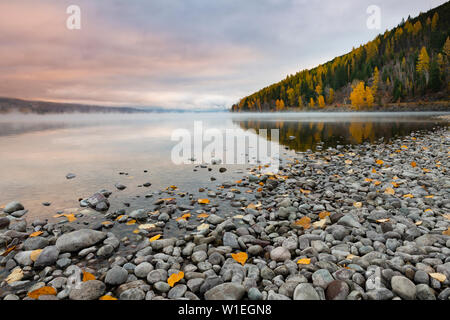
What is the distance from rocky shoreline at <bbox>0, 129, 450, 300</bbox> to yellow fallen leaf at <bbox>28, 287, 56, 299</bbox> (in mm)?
15

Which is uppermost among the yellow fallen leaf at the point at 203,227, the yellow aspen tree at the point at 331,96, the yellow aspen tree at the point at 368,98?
the yellow aspen tree at the point at 331,96

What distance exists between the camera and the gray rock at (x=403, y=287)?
303cm

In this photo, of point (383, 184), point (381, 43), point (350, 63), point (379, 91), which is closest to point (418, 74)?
point (379, 91)

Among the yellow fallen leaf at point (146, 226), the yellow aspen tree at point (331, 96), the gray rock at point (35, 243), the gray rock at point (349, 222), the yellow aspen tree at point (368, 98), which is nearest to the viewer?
the gray rock at point (35, 243)

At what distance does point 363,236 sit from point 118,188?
7.47 metres

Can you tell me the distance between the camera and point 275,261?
4016mm

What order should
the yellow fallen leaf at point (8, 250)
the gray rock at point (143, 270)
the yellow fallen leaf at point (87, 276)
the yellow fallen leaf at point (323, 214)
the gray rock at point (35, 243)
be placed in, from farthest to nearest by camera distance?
1. the yellow fallen leaf at point (323, 214)
2. the gray rock at point (35, 243)
3. the yellow fallen leaf at point (8, 250)
4. the gray rock at point (143, 270)
5. the yellow fallen leaf at point (87, 276)

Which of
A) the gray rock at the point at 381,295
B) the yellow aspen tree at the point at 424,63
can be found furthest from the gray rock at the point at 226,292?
the yellow aspen tree at the point at 424,63

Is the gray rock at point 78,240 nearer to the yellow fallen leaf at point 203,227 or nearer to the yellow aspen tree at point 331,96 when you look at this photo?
the yellow fallen leaf at point 203,227

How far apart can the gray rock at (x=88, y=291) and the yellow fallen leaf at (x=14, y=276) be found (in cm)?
115

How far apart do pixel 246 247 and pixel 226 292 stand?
135 centimetres

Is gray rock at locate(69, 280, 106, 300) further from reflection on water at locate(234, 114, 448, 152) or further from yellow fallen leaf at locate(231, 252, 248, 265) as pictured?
reflection on water at locate(234, 114, 448, 152)

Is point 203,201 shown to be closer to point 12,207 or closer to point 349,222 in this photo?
point 349,222
